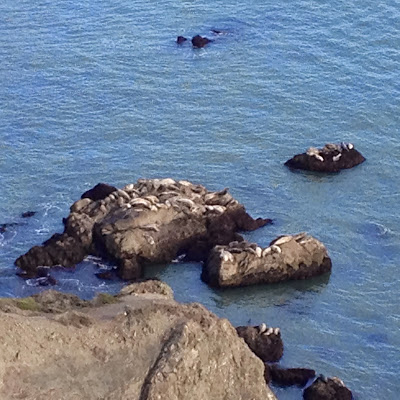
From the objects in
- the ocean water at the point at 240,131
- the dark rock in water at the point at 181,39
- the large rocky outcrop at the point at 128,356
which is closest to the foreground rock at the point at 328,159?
the ocean water at the point at 240,131

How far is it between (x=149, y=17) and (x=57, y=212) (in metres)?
32.6

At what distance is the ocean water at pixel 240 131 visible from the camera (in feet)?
174

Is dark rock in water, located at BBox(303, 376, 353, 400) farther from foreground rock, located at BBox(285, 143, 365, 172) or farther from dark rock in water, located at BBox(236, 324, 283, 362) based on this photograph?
foreground rock, located at BBox(285, 143, 365, 172)

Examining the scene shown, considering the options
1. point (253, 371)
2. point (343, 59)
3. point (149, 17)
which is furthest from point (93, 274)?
point (149, 17)

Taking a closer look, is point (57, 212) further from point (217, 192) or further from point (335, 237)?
point (335, 237)

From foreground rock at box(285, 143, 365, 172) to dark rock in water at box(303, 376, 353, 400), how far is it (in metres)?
21.7

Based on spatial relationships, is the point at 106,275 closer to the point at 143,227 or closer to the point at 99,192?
the point at 143,227

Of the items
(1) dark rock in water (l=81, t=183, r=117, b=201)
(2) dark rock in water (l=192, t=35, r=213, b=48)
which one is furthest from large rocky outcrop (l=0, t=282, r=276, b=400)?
(2) dark rock in water (l=192, t=35, r=213, b=48)

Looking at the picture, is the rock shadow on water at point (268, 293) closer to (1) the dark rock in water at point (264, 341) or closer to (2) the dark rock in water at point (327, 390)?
(1) the dark rock in water at point (264, 341)

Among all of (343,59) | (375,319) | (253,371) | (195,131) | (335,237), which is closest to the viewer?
(253,371)

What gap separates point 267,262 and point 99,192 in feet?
37.9

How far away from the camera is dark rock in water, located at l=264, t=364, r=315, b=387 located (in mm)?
46500

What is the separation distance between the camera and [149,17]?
294 feet

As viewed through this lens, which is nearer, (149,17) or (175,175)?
(175,175)
